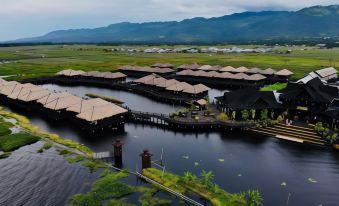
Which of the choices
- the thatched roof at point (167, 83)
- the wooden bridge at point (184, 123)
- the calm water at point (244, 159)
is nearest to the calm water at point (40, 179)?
the calm water at point (244, 159)

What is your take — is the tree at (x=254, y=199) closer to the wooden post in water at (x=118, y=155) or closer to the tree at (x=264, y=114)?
the wooden post in water at (x=118, y=155)

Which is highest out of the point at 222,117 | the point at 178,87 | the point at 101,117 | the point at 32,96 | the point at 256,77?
the point at 256,77

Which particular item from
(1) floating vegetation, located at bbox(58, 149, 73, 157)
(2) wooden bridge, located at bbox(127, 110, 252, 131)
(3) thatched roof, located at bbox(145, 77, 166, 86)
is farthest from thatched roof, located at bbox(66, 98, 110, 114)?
(3) thatched roof, located at bbox(145, 77, 166, 86)

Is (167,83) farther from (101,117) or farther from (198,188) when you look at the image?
(198,188)

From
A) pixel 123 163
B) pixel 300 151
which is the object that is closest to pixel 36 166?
pixel 123 163

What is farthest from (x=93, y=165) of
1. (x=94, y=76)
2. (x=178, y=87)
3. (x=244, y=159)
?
(x=94, y=76)

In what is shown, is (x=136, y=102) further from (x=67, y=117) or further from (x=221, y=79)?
(x=221, y=79)
